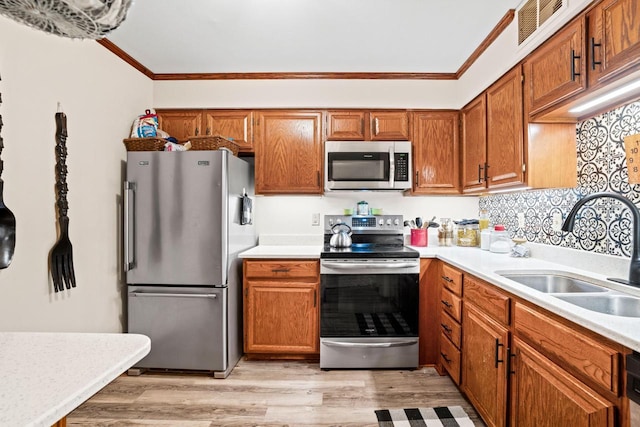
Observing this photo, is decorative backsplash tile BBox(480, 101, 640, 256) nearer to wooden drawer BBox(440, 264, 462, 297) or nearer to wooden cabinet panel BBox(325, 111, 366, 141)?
wooden drawer BBox(440, 264, 462, 297)

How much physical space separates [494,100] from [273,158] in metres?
1.74

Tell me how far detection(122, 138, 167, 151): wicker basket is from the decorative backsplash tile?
268cm

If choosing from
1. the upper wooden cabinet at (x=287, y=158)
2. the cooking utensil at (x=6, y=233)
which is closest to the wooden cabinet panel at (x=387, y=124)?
the upper wooden cabinet at (x=287, y=158)

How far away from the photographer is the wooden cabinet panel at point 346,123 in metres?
3.00

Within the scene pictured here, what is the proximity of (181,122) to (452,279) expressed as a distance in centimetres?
253

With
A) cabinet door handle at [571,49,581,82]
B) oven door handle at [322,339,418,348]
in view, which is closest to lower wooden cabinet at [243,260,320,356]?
oven door handle at [322,339,418,348]

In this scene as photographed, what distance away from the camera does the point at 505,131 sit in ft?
7.27

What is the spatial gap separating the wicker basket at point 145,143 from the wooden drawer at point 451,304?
230 cm

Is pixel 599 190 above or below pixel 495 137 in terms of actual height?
below

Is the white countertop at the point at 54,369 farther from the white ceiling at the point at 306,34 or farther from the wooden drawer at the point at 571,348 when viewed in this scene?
the white ceiling at the point at 306,34

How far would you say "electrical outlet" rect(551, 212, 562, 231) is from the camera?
2.10m

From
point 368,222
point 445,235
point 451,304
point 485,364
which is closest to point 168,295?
point 368,222

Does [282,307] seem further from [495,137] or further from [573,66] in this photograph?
[573,66]

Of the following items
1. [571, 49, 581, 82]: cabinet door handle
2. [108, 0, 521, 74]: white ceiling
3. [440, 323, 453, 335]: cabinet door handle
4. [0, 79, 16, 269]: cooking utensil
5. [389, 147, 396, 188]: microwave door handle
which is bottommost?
[440, 323, 453, 335]: cabinet door handle
